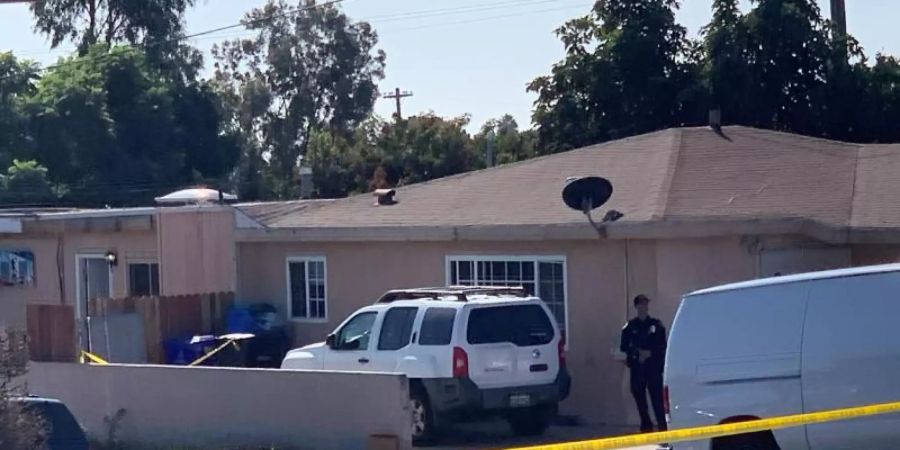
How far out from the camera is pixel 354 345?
1817 centimetres

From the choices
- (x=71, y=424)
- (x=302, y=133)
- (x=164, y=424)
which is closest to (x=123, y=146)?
(x=302, y=133)

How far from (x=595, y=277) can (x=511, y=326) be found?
1.94 m

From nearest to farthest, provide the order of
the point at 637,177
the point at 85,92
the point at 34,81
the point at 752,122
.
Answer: the point at 637,177
the point at 752,122
the point at 85,92
the point at 34,81

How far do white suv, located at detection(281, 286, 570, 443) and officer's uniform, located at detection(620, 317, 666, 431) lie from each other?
0.88m

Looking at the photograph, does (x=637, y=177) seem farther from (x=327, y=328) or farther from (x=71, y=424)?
(x=71, y=424)

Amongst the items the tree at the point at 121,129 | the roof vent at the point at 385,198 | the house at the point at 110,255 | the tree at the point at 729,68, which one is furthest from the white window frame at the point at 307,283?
the tree at the point at 121,129

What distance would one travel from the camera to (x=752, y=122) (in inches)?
1264

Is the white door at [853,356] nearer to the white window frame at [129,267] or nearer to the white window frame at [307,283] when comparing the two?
the white window frame at [307,283]

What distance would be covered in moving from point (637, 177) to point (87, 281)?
1082cm

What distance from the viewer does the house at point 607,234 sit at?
58.2ft

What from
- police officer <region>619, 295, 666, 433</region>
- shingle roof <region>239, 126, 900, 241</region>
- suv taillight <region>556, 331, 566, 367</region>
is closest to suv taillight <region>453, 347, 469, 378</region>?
suv taillight <region>556, 331, 566, 367</region>

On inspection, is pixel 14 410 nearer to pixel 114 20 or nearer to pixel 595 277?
pixel 595 277

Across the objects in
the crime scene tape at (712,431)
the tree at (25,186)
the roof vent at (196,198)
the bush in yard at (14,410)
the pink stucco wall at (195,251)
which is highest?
the tree at (25,186)

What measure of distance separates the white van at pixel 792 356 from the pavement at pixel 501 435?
531 cm
